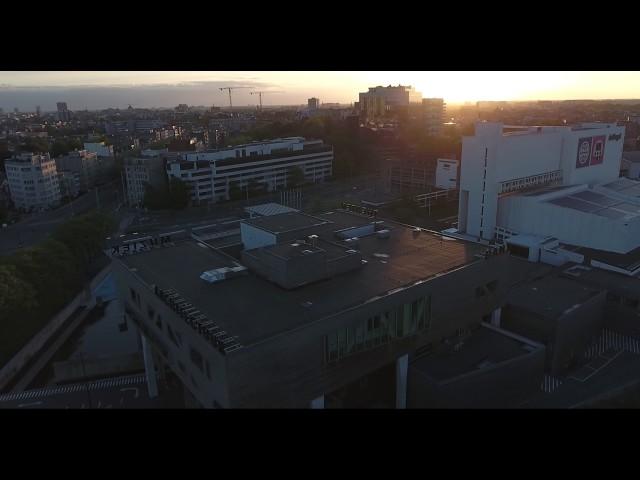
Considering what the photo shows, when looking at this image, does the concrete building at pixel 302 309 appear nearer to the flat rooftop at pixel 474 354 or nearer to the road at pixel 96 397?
the flat rooftop at pixel 474 354

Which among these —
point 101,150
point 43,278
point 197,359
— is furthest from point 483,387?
point 101,150

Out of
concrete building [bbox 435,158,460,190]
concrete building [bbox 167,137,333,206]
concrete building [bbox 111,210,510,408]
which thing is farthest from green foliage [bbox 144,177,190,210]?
concrete building [bbox 111,210,510,408]

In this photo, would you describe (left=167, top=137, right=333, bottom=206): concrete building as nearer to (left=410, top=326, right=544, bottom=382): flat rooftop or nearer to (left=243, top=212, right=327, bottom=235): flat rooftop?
(left=243, top=212, right=327, bottom=235): flat rooftop

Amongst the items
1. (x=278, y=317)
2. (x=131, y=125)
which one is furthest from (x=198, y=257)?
(x=131, y=125)

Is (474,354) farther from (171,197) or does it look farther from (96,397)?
(171,197)

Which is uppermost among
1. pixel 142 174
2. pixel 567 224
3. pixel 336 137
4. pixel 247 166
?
pixel 336 137

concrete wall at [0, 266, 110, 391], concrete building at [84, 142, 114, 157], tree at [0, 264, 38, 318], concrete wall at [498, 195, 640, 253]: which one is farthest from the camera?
concrete building at [84, 142, 114, 157]

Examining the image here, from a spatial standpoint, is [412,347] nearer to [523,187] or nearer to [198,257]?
[198,257]
